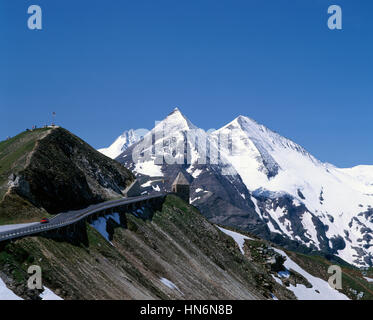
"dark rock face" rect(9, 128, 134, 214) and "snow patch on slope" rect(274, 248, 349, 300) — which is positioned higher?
"dark rock face" rect(9, 128, 134, 214)

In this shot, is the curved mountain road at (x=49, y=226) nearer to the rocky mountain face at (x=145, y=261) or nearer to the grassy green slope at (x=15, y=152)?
the rocky mountain face at (x=145, y=261)

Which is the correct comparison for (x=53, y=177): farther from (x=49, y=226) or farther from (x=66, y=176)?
(x=49, y=226)

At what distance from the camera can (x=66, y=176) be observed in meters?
109

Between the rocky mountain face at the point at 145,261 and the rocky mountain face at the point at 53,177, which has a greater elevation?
the rocky mountain face at the point at 53,177

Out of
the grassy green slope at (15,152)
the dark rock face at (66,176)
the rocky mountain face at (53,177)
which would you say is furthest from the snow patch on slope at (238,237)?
the grassy green slope at (15,152)

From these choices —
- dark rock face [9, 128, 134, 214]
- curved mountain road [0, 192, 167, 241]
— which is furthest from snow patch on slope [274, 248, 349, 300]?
curved mountain road [0, 192, 167, 241]

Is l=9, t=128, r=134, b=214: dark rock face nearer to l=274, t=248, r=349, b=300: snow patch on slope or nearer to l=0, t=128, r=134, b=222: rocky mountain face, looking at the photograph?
l=0, t=128, r=134, b=222: rocky mountain face

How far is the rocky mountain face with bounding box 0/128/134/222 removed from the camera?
8981cm

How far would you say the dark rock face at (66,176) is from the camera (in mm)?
95375

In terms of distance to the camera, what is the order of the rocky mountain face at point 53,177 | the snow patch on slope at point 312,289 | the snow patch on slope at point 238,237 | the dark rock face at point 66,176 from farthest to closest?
the snow patch on slope at point 238,237 → the snow patch on slope at point 312,289 → the dark rock face at point 66,176 → the rocky mountain face at point 53,177

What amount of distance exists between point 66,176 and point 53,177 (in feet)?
17.9

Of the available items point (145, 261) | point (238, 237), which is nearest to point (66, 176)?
point (145, 261)

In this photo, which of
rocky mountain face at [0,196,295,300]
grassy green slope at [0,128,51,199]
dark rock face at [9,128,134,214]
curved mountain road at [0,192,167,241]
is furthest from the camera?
dark rock face at [9,128,134,214]
